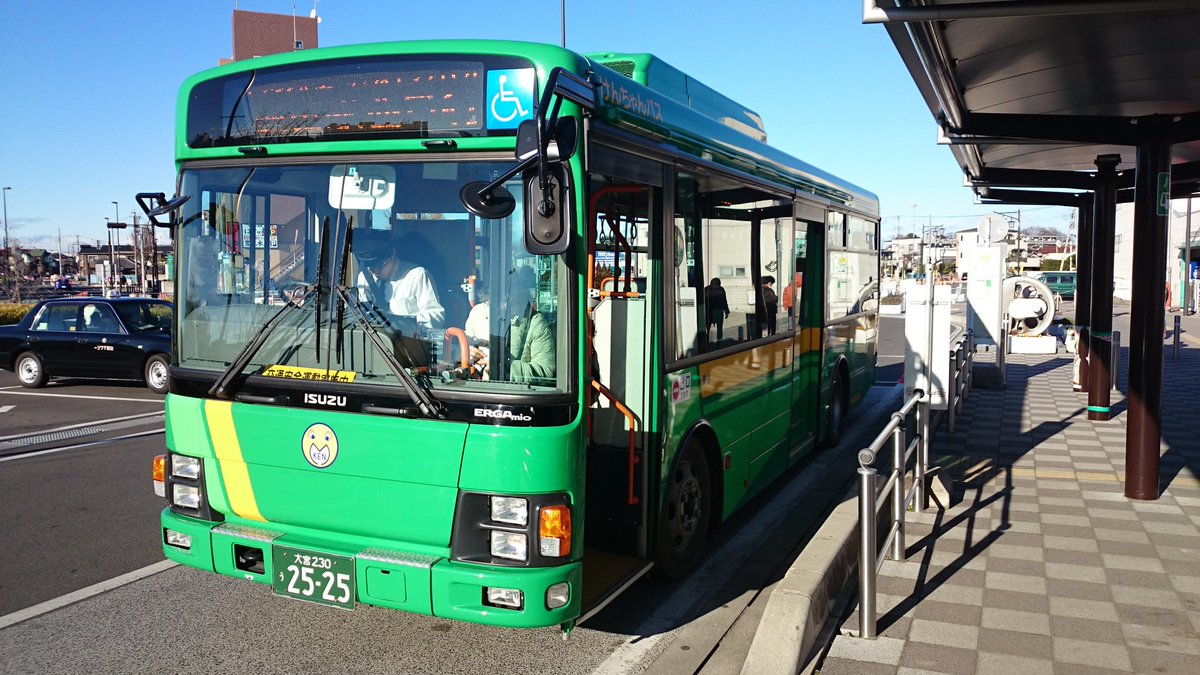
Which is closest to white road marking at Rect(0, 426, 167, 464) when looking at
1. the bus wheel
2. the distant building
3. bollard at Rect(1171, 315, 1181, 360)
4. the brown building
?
the bus wheel

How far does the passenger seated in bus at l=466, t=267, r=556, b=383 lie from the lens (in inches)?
171

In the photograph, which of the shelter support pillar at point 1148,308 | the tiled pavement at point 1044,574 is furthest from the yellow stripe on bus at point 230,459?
the shelter support pillar at point 1148,308

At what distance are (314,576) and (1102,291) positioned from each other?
1107 centimetres

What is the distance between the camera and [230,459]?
4.79m

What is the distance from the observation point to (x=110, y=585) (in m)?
5.82

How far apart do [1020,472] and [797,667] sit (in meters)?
5.46

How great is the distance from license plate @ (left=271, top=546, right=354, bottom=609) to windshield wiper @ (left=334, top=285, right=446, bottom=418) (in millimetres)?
783

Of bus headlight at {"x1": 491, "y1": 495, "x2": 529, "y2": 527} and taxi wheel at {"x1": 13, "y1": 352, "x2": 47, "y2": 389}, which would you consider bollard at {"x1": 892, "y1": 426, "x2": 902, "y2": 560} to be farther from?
taxi wheel at {"x1": 13, "y1": 352, "x2": 47, "y2": 389}

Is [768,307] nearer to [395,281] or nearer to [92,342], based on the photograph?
[395,281]

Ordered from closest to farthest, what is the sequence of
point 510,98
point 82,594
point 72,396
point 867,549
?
1. point 510,98
2. point 867,549
3. point 82,594
4. point 72,396

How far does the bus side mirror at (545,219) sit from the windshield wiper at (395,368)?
855 mm

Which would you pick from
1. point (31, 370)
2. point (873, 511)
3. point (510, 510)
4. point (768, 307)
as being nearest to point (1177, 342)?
point (768, 307)

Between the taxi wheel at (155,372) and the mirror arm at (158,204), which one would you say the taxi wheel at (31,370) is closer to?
the taxi wheel at (155,372)

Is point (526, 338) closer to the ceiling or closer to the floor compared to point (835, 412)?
closer to the ceiling
